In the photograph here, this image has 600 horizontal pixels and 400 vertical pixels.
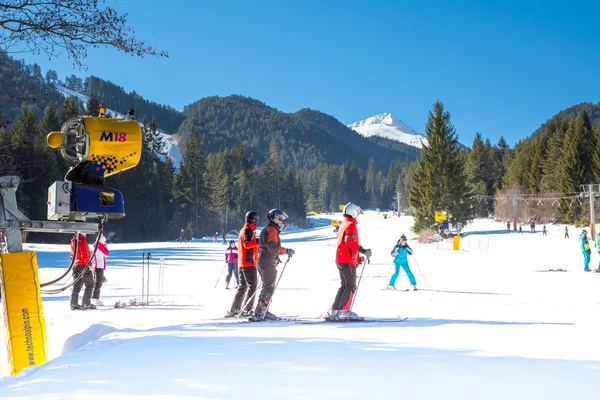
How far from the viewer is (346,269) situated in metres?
8.07

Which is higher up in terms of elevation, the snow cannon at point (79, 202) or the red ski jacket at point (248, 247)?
the snow cannon at point (79, 202)

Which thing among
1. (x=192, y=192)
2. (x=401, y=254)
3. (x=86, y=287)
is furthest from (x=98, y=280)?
(x=192, y=192)

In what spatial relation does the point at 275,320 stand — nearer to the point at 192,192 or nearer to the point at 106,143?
the point at 106,143

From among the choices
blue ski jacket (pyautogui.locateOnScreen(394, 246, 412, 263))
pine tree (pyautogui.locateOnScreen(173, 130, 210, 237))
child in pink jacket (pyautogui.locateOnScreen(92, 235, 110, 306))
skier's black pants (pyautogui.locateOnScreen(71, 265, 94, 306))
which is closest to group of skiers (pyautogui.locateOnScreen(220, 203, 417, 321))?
skier's black pants (pyautogui.locateOnScreen(71, 265, 94, 306))

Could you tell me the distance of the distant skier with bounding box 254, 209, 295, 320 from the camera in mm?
8156

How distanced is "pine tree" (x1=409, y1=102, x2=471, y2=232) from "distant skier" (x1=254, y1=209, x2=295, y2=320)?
144ft

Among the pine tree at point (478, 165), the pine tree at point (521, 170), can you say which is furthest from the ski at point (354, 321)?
the pine tree at point (478, 165)

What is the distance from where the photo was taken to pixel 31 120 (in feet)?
164

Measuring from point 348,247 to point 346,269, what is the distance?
36 cm

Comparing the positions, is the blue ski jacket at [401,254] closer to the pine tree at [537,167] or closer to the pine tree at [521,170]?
the pine tree at [537,167]

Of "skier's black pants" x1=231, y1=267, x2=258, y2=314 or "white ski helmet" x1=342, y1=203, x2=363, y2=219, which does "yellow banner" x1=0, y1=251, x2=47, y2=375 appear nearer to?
"skier's black pants" x1=231, y1=267, x2=258, y2=314

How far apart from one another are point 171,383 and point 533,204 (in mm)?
72605

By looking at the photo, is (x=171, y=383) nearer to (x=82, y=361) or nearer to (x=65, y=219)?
(x=82, y=361)

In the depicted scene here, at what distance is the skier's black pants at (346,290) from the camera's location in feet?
26.3
